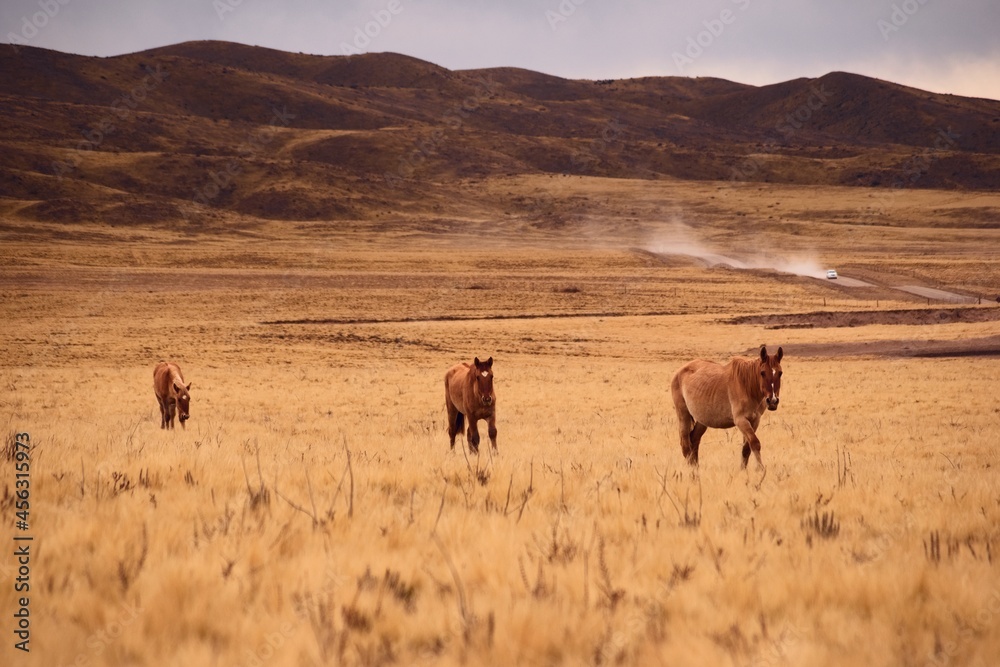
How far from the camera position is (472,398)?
48.4ft

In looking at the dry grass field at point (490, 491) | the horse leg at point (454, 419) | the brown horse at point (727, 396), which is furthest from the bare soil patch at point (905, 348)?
the brown horse at point (727, 396)

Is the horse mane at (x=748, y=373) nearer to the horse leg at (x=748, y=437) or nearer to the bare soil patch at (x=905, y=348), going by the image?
the horse leg at (x=748, y=437)

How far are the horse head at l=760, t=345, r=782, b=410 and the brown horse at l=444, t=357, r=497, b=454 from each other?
4.39 meters

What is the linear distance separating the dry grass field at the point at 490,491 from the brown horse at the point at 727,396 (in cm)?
68

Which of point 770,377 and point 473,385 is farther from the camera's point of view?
point 473,385

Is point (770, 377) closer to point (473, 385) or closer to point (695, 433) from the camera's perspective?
point (695, 433)

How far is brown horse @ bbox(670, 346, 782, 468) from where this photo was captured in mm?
11555

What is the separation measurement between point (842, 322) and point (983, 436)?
29.4m

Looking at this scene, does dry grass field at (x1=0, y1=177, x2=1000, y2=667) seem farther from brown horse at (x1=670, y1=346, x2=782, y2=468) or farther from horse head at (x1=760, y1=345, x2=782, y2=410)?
horse head at (x1=760, y1=345, x2=782, y2=410)

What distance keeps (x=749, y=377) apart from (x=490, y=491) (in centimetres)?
645

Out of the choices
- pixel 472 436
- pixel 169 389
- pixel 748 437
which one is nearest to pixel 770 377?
pixel 748 437

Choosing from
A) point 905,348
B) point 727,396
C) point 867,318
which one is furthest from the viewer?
point 867,318

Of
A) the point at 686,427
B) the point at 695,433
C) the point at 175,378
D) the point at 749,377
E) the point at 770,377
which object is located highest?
the point at 770,377

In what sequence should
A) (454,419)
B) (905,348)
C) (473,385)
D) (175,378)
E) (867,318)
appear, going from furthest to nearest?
1. (867,318)
2. (905,348)
3. (175,378)
4. (454,419)
5. (473,385)
